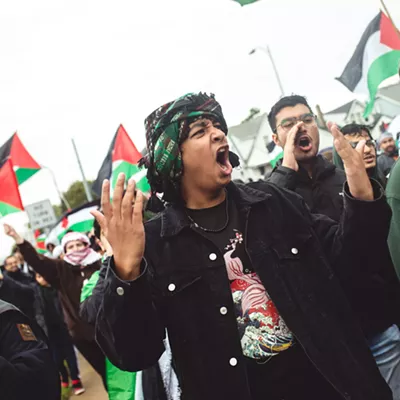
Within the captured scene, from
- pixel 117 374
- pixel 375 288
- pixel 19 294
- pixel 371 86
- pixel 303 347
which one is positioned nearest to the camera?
pixel 303 347

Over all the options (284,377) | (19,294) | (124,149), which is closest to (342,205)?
(284,377)

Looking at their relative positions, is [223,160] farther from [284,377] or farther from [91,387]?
[91,387]

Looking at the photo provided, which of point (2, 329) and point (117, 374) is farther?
point (117, 374)

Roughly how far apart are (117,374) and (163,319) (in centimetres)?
185

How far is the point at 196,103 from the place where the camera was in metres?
2.23

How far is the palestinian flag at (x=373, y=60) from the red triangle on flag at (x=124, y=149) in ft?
18.7

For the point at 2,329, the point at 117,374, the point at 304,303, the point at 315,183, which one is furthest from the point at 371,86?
the point at 2,329

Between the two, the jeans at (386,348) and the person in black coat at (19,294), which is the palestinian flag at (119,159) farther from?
the jeans at (386,348)

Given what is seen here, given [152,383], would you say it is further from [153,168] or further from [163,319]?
[153,168]

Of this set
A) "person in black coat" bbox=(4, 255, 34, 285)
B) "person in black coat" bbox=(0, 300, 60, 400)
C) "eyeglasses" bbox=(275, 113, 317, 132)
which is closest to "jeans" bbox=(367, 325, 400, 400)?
"eyeglasses" bbox=(275, 113, 317, 132)

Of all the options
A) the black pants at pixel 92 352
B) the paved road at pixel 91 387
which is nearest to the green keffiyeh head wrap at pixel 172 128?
the black pants at pixel 92 352

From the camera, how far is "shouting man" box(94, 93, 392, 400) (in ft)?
6.12

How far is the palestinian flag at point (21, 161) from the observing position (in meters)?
11.5

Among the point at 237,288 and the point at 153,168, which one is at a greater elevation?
the point at 153,168
